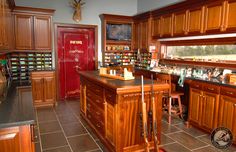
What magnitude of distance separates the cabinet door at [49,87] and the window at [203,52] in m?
3.21

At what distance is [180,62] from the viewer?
491cm

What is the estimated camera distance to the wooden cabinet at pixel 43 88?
15.7ft

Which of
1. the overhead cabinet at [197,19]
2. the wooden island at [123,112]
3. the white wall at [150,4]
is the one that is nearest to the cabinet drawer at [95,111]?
the wooden island at [123,112]

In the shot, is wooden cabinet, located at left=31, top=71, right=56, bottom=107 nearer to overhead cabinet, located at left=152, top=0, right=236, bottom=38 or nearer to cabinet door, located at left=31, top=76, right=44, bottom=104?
cabinet door, located at left=31, top=76, right=44, bottom=104

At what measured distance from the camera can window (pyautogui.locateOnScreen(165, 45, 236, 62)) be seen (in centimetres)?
378

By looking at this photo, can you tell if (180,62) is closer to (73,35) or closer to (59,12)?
(73,35)

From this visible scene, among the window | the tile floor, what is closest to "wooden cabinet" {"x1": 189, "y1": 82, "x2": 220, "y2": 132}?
the tile floor

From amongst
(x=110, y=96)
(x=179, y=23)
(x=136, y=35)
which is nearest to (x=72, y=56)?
(x=136, y=35)

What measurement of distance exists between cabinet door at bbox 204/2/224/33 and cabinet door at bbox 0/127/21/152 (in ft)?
11.5

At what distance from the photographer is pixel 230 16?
3.27 metres

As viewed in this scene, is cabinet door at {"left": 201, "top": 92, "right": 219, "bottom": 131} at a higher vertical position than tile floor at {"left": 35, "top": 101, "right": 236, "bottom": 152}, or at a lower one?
higher

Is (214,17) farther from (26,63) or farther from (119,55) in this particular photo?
(26,63)

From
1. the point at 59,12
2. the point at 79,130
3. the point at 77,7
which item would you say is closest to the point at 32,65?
the point at 59,12

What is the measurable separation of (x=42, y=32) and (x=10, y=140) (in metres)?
3.82
